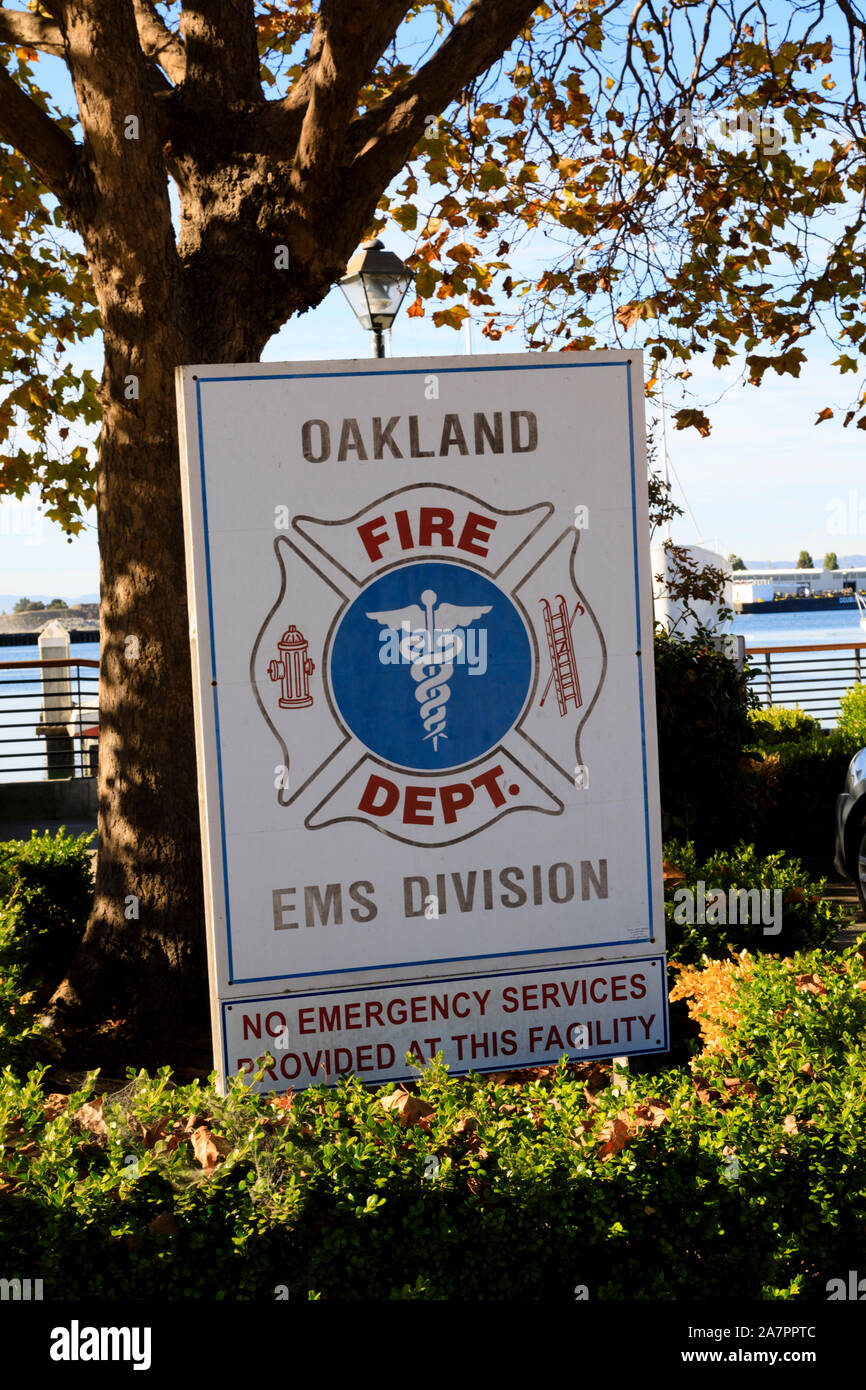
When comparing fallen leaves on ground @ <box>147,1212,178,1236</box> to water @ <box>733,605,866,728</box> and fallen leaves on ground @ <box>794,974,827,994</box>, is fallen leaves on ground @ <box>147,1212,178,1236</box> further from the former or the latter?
water @ <box>733,605,866,728</box>

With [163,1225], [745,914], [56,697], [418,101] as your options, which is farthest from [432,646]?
[56,697]

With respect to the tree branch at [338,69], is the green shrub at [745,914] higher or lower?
lower

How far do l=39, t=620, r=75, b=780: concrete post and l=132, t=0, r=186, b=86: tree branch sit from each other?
28.6 feet

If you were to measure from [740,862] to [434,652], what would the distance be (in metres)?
2.50

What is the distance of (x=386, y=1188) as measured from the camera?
251 cm

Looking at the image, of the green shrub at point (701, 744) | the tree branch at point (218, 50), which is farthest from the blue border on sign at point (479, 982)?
the green shrub at point (701, 744)

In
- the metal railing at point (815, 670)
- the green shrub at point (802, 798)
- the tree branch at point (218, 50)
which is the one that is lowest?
the green shrub at point (802, 798)

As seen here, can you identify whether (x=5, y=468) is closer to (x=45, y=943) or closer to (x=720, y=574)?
(x=45, y=943)

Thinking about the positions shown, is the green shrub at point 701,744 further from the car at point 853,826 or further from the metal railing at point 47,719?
the metal railing at point 47,719

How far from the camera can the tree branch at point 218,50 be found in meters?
5.21

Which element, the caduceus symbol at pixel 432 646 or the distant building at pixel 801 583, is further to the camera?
the distant building at pixel 801 583

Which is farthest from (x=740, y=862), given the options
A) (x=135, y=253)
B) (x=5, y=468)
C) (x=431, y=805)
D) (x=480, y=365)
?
(x=5, y=468)

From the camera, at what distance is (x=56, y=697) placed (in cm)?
1435

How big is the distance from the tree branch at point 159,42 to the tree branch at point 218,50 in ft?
0.94
